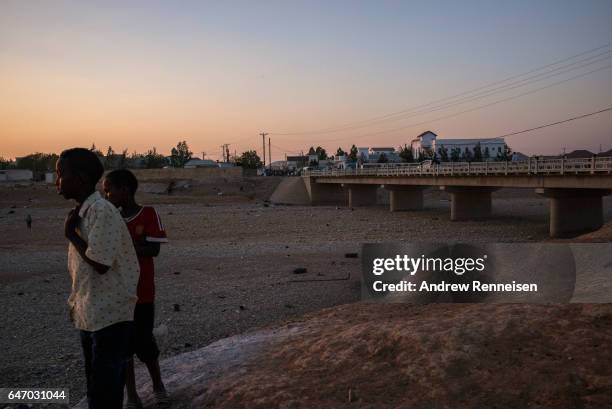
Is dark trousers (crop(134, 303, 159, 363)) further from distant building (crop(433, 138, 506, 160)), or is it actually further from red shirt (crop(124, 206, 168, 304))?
distant building (crop(433, 138, 506, 160))

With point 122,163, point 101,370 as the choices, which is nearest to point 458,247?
point 101,370

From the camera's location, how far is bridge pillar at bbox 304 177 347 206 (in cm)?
5783

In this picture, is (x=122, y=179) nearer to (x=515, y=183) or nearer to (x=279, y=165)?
(x=515, y=183)

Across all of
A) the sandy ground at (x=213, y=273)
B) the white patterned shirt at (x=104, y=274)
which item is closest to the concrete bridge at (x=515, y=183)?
the sandy ground at (x=213, y=273)

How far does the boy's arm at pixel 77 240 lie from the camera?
3.16 metres

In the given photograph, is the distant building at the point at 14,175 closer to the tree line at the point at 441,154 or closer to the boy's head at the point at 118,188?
the tree line at the point at 441,154

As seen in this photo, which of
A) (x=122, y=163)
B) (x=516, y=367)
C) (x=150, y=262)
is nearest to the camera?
(x=516, y=367)

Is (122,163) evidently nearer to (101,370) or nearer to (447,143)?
(447,143)

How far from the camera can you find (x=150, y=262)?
415cm

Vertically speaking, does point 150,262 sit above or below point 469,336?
above

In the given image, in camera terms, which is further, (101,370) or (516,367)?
(516,367)

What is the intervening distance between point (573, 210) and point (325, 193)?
118 ft

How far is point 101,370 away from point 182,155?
120 metres

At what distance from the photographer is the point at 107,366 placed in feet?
10.7
